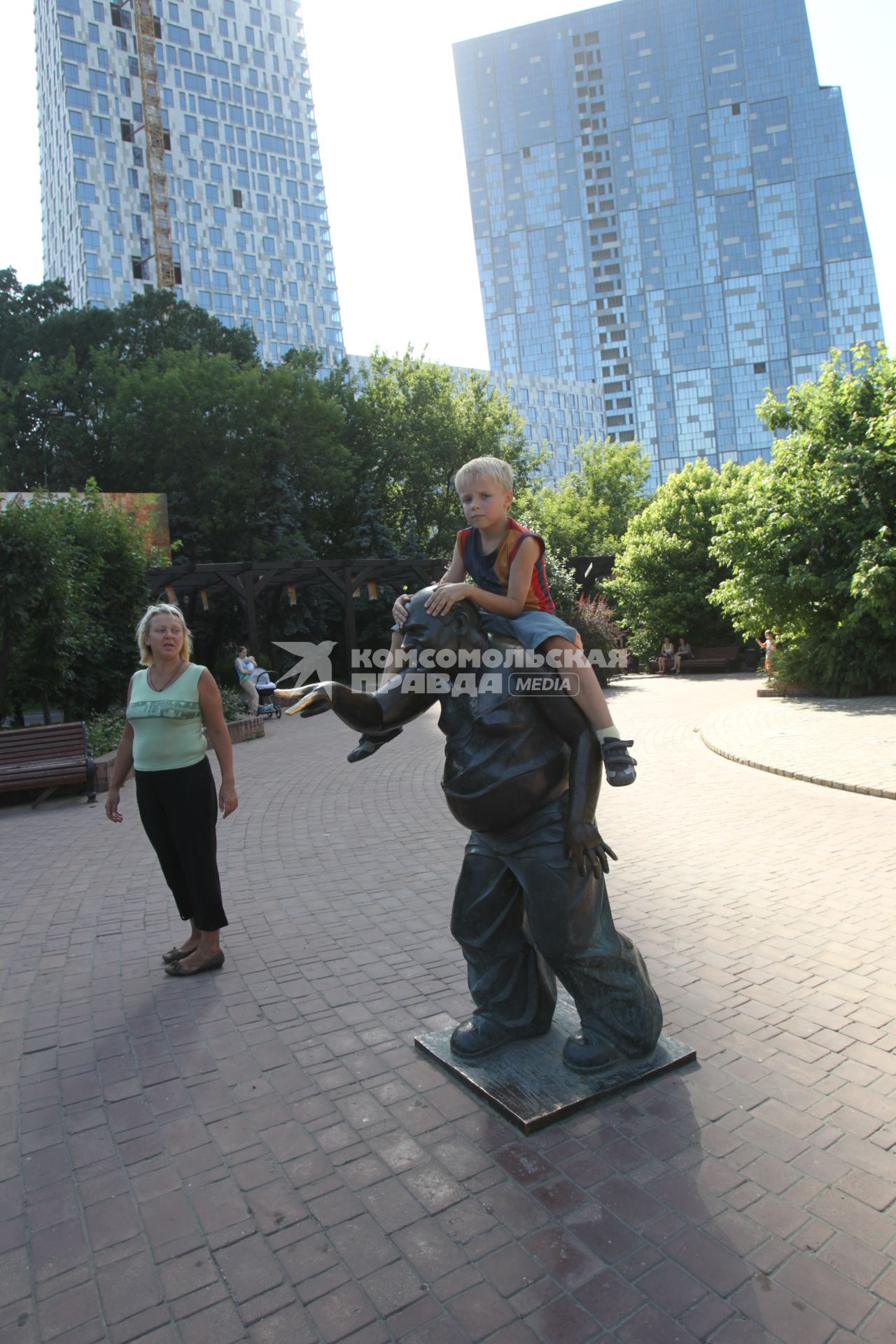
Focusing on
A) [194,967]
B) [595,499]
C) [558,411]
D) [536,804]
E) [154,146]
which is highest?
[154,146]

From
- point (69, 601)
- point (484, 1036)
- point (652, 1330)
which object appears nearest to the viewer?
point (652, 1330)

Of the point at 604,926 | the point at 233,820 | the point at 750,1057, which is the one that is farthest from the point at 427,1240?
the point at 233,820

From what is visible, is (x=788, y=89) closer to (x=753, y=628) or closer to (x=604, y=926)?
(x=753, y=628)

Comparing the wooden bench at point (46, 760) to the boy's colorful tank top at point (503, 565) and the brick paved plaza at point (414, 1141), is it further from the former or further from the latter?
the boy's colorful tank top at point (503, 565)

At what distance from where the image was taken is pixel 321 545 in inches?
1252

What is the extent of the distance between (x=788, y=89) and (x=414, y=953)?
151m

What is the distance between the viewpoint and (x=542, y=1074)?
3.10 metres

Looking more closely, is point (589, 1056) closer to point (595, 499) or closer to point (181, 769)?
point (181, 769)

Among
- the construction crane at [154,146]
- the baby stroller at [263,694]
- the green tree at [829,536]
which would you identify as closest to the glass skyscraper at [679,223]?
the construction crane at [154,146]

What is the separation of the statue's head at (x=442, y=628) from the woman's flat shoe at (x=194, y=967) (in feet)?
8.25

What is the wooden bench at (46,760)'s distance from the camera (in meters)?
9.41

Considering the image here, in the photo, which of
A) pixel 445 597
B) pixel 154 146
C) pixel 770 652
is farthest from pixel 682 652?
pixel 154 146

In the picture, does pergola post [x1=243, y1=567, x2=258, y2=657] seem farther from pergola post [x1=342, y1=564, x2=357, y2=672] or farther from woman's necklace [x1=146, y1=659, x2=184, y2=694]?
woman's necklace [x1=146, y1=659, x2=184, y2=694]

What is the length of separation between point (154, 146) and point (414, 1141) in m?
98.4
